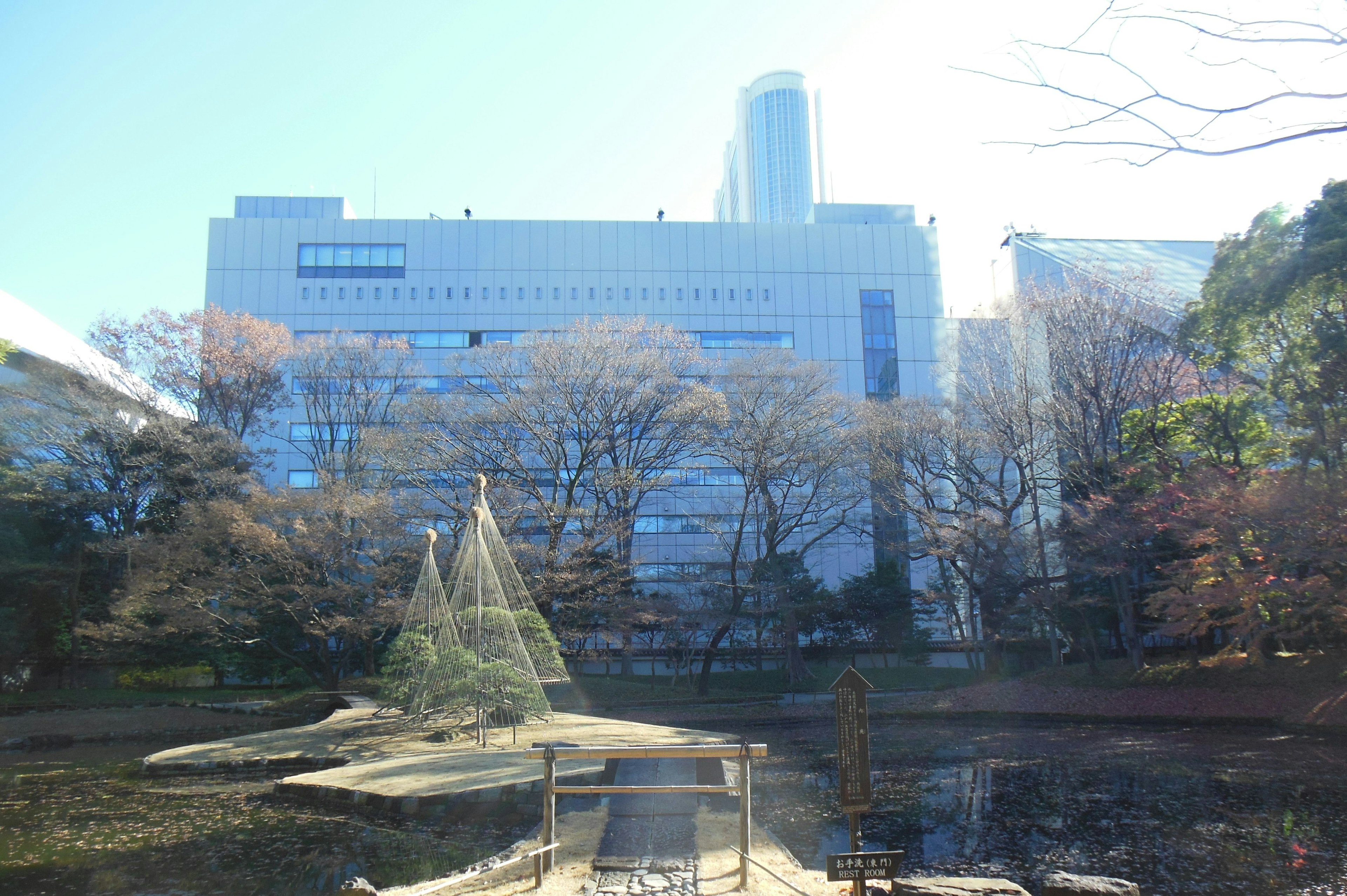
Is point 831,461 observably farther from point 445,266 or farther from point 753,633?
point 445,266

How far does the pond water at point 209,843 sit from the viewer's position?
7434 millimetres

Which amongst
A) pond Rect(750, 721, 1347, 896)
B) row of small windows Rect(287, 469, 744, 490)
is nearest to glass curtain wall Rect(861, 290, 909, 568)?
row of small windows Rect(287, 469, 744, 490)

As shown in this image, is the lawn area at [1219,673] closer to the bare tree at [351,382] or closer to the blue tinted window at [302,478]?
the bare tree at [351,382]

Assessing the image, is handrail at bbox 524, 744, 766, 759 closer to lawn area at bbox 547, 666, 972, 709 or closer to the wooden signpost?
the wooden signpost

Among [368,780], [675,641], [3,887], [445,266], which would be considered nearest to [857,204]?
[445,266]

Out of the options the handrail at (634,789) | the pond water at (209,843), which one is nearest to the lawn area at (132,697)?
the pond water at (209,843)

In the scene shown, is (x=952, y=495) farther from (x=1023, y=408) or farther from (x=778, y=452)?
(x=778, y=452)

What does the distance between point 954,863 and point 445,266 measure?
131ft

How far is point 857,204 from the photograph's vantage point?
4647cm

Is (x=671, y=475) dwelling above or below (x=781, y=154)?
below

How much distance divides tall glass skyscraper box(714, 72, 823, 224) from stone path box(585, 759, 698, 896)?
12046 cm

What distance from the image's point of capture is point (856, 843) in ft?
19.6

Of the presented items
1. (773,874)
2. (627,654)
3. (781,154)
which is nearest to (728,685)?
(627,654)

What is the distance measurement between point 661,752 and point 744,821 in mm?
884
